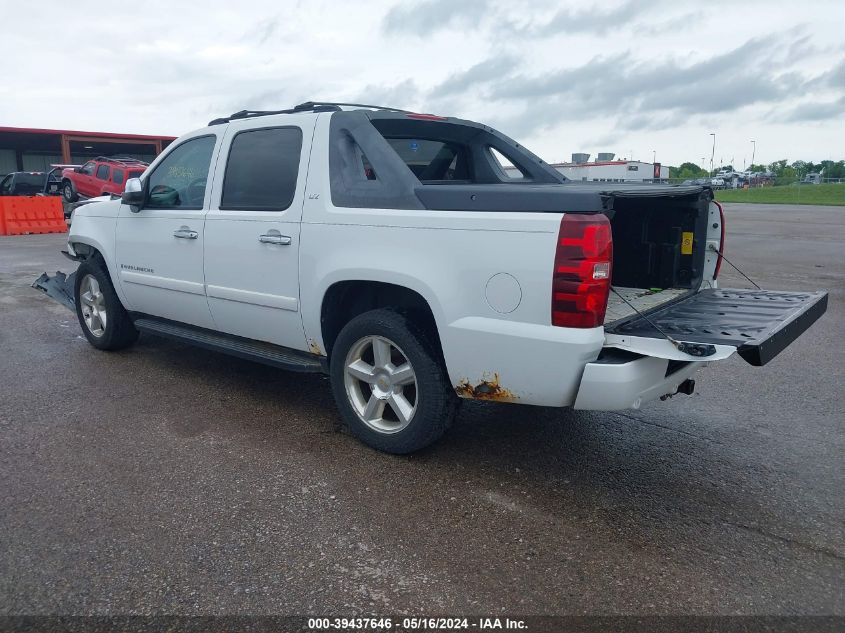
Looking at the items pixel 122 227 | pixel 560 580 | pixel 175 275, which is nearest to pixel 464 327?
pixel 560 580

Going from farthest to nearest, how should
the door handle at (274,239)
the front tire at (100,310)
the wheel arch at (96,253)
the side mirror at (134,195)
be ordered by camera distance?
the front tire at (100,310) → the wheel arch at (96,253) → the side mirror at (134,195) → the door handle at (274,239)

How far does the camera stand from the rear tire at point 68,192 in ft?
81.4

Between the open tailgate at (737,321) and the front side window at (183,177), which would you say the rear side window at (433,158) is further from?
the open tailgate at (737,321)

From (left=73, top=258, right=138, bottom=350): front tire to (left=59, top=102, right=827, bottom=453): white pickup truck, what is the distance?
0.22 meters

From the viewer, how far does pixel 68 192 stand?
25266mm

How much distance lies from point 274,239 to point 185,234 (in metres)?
0.97

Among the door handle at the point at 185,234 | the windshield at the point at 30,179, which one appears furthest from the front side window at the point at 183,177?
the windshield at the point at 30,179

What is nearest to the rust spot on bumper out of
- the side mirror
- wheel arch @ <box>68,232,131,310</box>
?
the side mirror

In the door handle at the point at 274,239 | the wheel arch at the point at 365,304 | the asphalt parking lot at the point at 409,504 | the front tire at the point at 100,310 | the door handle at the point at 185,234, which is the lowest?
the asphalt parking lot at the point at 409,504

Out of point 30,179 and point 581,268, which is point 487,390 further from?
point 30,179

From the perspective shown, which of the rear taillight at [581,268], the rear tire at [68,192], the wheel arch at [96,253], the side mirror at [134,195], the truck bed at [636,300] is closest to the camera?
the rear taillight at [581,268]

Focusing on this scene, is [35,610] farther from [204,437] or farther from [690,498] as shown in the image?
[690,498]

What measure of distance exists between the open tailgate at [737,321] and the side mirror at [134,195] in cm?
371

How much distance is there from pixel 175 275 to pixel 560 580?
3.52 metres
